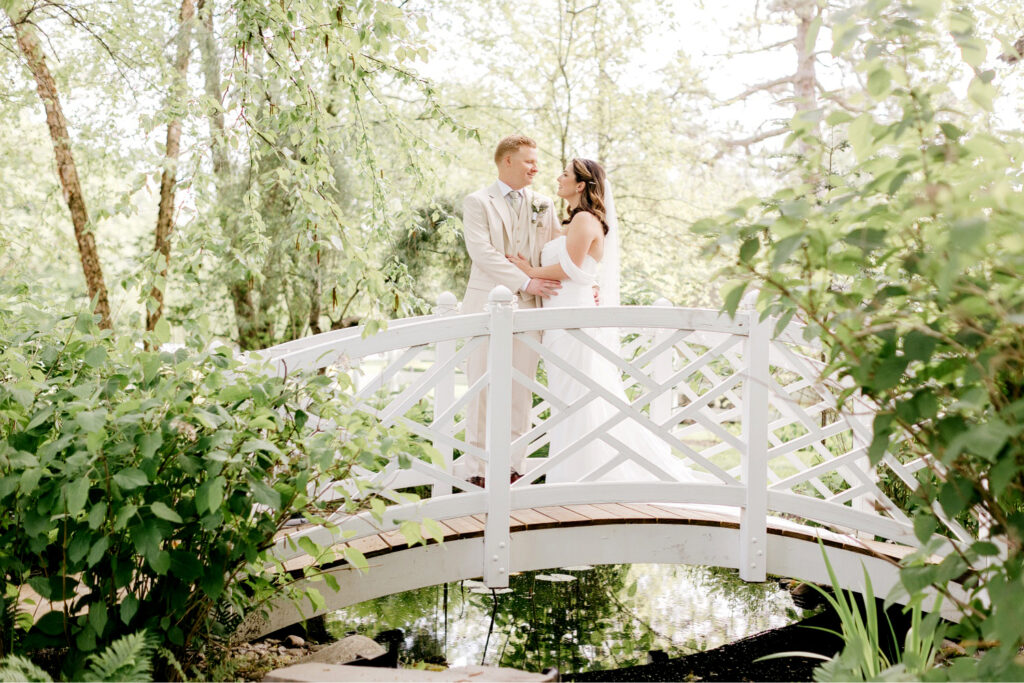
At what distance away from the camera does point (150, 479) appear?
107 inches

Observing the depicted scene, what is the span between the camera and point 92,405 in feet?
8.55

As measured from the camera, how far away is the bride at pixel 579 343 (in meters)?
5.30

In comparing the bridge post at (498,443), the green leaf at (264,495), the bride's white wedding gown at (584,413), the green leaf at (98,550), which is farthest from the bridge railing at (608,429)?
the green leaf at (98,550)

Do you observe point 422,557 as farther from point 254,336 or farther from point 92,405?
point 254,336

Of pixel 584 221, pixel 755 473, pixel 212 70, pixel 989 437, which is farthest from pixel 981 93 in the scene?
pixel 212 70

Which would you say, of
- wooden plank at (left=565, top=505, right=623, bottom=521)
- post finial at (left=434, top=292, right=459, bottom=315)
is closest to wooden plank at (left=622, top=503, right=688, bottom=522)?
wooden plank at (left=565, top=505, right=623, bottom=521)

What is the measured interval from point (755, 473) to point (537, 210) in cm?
214

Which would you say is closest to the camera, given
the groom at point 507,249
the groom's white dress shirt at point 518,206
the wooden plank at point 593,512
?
the wooden plank at point 593,512

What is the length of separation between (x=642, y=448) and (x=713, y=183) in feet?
42.0

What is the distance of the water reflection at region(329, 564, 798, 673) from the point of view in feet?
15.1

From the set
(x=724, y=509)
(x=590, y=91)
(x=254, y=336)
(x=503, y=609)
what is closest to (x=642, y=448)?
(x=724, y=509)

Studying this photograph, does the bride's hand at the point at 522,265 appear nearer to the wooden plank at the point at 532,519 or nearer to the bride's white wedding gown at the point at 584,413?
the bride's white wedding gown at the point at 584,413

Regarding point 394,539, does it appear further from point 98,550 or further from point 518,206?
point 518,206

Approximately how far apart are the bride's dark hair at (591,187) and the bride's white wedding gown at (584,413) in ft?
0.82
